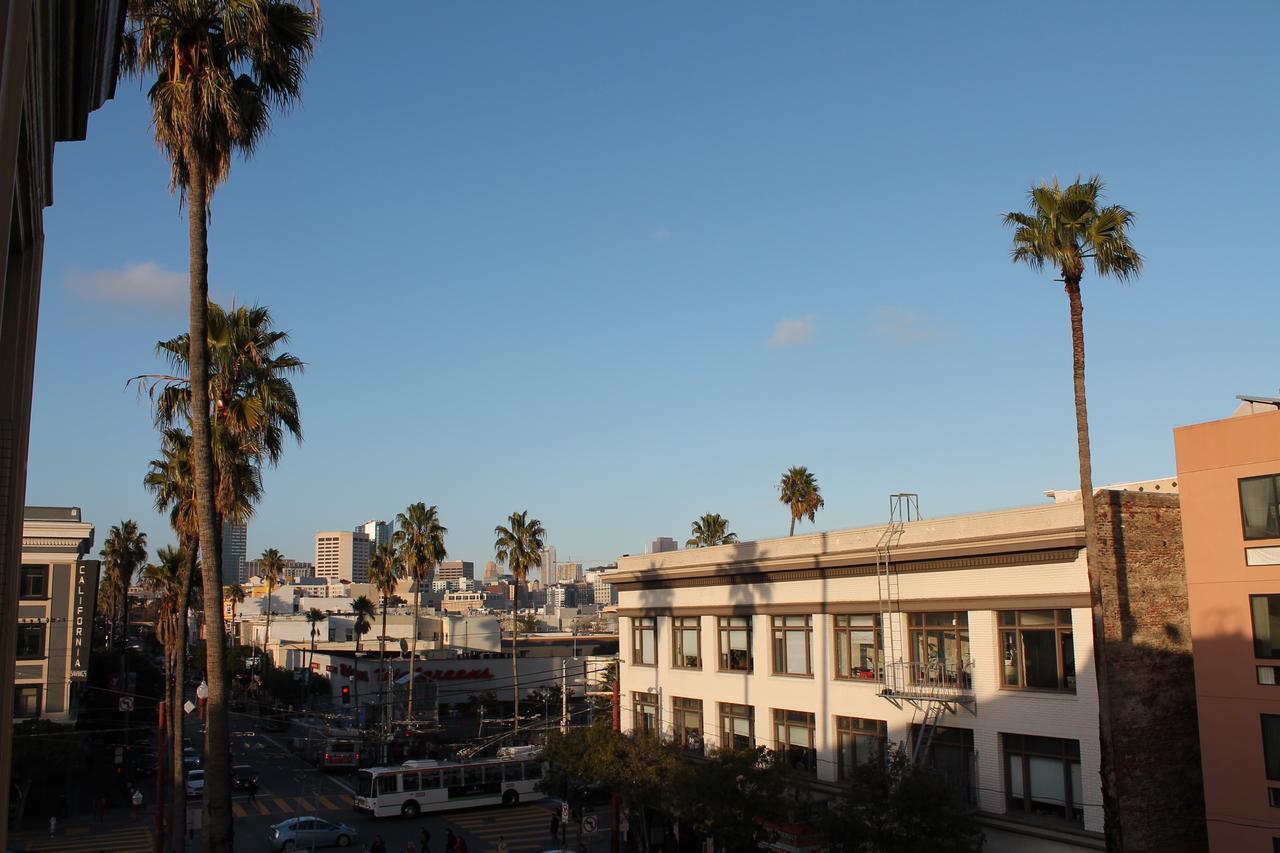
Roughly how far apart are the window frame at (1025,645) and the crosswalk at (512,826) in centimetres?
2365

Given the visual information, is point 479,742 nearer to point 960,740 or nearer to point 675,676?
point 675,676

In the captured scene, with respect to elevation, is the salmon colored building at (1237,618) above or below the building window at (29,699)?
above

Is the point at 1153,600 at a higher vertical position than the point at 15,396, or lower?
lower

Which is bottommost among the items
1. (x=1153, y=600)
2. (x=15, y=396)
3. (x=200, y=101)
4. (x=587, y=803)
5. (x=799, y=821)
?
(x=587, y=803)

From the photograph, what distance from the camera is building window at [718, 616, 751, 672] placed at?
37.2 m

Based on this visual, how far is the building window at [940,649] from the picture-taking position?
28875 mm

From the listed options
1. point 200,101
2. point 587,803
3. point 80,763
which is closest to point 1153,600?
point 200,101

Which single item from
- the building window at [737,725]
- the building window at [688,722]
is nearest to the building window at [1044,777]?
the building window at [737,725]

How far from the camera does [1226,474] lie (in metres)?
24.5

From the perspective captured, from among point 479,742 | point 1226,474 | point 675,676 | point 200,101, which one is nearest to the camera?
point 200,101

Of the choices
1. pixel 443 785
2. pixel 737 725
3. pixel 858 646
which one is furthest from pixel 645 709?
pixel 443 785

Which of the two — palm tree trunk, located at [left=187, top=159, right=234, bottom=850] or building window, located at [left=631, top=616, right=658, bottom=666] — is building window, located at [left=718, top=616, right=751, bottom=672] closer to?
building window, located at [left=631, top=616, right=658, bottom=666]

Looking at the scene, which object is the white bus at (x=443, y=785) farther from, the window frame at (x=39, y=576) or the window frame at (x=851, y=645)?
the window frame at (x=851, y=645)

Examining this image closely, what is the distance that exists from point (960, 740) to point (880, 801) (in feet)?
16.3
